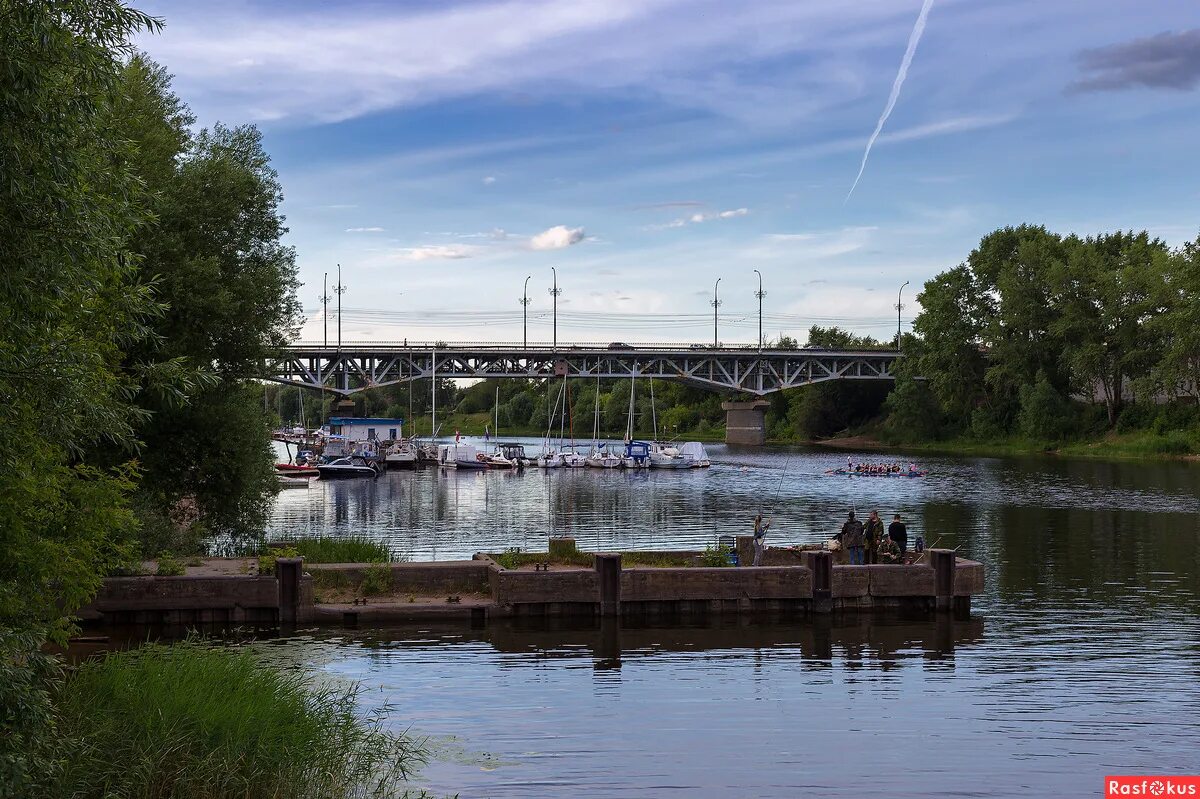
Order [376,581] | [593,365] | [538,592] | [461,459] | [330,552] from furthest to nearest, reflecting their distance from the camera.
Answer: [593,365]
[461,459]
[330,552]
[376,581]
[538,592]

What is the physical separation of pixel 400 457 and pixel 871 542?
8161 cm

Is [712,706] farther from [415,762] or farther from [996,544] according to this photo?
[996,544]

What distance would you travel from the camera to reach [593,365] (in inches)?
5679

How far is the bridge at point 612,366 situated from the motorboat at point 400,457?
16.7 metres

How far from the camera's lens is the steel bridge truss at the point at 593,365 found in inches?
5226

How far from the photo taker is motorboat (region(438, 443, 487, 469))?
4262 inches

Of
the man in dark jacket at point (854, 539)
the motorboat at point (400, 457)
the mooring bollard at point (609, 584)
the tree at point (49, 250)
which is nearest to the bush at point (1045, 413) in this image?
the motorboat at point (400, 457)

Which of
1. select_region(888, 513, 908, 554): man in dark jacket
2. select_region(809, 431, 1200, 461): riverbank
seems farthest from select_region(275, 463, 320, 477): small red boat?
select_region(888, 513, 908, 554): man in dark jacket

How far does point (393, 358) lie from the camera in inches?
5359

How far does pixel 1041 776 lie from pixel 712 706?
5.76m

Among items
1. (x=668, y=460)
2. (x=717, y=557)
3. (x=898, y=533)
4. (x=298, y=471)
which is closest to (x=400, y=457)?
(x=298, y=471)

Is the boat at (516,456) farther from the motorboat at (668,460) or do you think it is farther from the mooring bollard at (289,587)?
the mooring bollard at (289,587)

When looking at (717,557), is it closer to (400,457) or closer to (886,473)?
(886,473)

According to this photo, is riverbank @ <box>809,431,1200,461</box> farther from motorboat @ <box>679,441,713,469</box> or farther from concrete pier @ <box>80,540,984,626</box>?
concrete pier @ <box>80,540,984,626</box>
